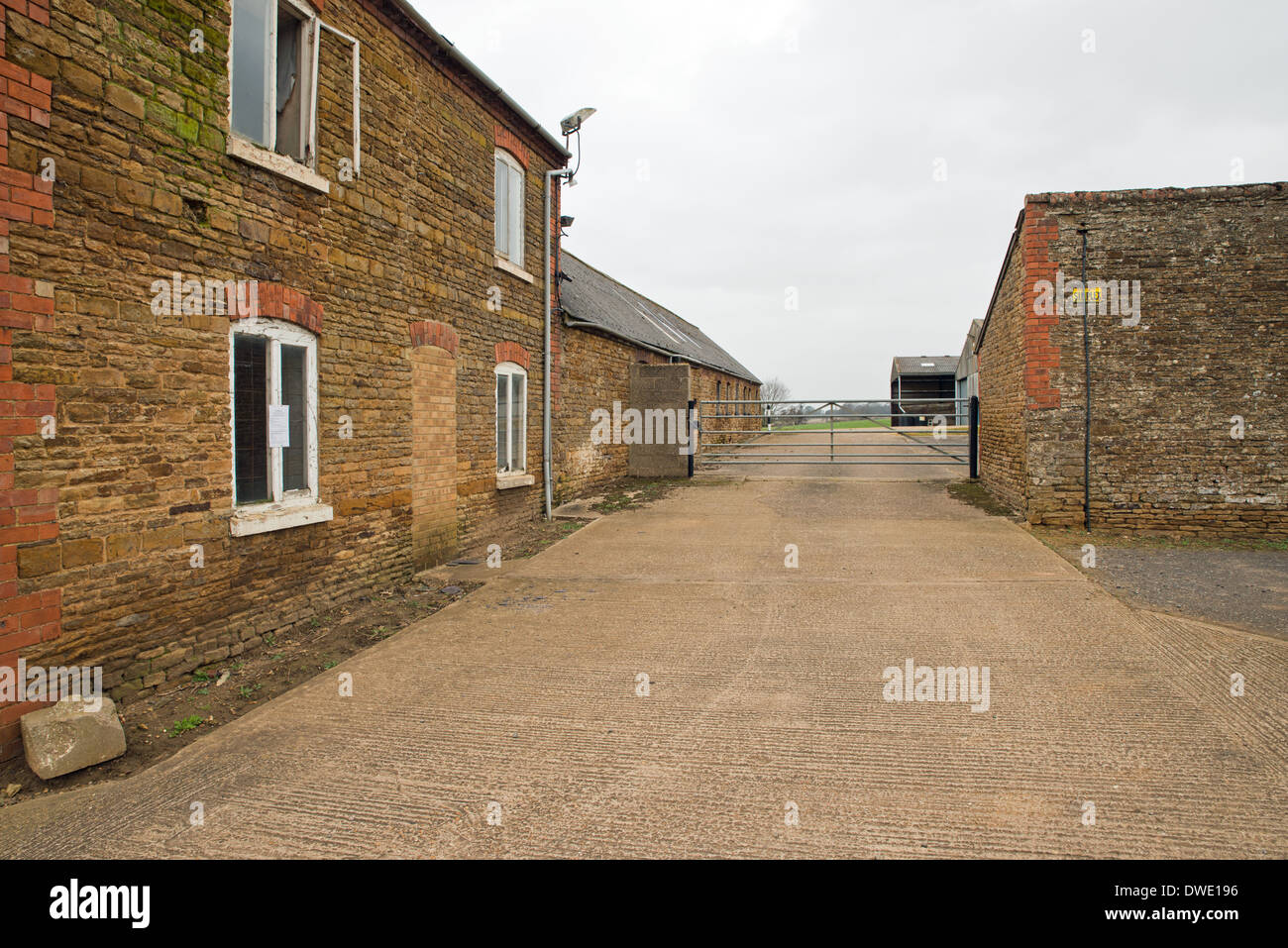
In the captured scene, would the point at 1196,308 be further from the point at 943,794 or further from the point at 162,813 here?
the point at 162,813

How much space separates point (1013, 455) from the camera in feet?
34.7

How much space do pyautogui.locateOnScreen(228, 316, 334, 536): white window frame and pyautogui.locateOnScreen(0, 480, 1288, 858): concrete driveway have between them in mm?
1278

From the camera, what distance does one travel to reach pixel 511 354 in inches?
390

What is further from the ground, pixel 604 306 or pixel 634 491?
pixel 604 306

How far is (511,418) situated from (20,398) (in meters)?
6.56

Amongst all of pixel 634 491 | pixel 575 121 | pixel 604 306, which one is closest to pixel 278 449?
pixel 575 121

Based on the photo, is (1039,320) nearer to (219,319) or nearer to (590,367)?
(590,367)

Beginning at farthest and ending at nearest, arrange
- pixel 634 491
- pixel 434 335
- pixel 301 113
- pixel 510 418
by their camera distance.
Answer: pixel 634 491 < pixel 510 418 < pixel 434 335 < pixel 301 113

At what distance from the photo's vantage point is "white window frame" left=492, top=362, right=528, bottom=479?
984 centimetres

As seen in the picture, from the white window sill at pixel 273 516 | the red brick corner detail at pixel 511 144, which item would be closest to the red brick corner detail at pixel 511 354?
the red brick corner detail at pixel 511 144

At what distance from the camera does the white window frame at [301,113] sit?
Result: 5.26 m

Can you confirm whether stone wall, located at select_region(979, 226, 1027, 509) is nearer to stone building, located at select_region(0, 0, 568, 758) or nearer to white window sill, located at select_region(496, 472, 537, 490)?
white window sill, located at select_region(496, 472, 537, 490)

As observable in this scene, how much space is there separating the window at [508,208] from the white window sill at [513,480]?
9.78 ft

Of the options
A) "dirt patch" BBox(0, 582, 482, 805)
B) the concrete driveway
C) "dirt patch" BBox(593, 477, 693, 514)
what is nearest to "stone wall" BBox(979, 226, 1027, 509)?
the concrete driveway
